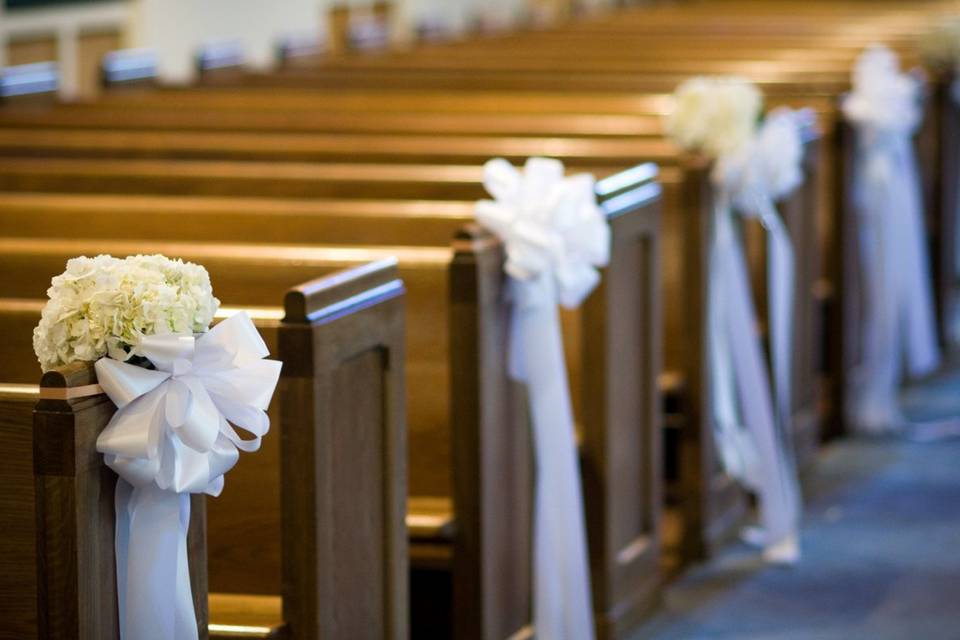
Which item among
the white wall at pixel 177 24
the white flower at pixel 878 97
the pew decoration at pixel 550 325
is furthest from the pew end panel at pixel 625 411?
the white wall at pixel 177 24

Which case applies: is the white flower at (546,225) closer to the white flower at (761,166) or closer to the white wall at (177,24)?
the white flower at (761,166)

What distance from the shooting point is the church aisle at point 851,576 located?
394 cm

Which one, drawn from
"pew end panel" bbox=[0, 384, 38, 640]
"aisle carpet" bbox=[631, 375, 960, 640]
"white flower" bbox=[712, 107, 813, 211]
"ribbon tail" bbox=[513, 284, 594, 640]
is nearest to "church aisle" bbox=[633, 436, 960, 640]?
"aisle carpet" bbox=[631, 375, 960, 640]

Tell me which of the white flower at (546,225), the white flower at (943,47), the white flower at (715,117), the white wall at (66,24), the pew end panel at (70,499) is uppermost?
the white wall at (66,24)

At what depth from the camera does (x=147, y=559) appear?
2.16m

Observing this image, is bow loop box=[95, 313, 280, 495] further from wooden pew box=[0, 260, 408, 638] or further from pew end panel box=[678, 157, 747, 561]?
pew end panel box=[678, 157, 747, 561]

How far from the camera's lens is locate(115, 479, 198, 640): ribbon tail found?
7.11 feet

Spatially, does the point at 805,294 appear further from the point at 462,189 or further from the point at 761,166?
the point at 462,189

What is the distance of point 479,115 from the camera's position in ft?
18.3

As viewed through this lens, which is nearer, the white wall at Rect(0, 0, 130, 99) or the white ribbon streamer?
the white ribbon streamer

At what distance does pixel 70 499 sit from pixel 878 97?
4.07 meters

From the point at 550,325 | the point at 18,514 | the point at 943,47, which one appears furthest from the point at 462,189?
the point at 943,47

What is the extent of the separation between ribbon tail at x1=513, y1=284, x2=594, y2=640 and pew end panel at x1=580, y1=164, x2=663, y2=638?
0.30 m

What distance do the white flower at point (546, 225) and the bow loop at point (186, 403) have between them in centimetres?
113
